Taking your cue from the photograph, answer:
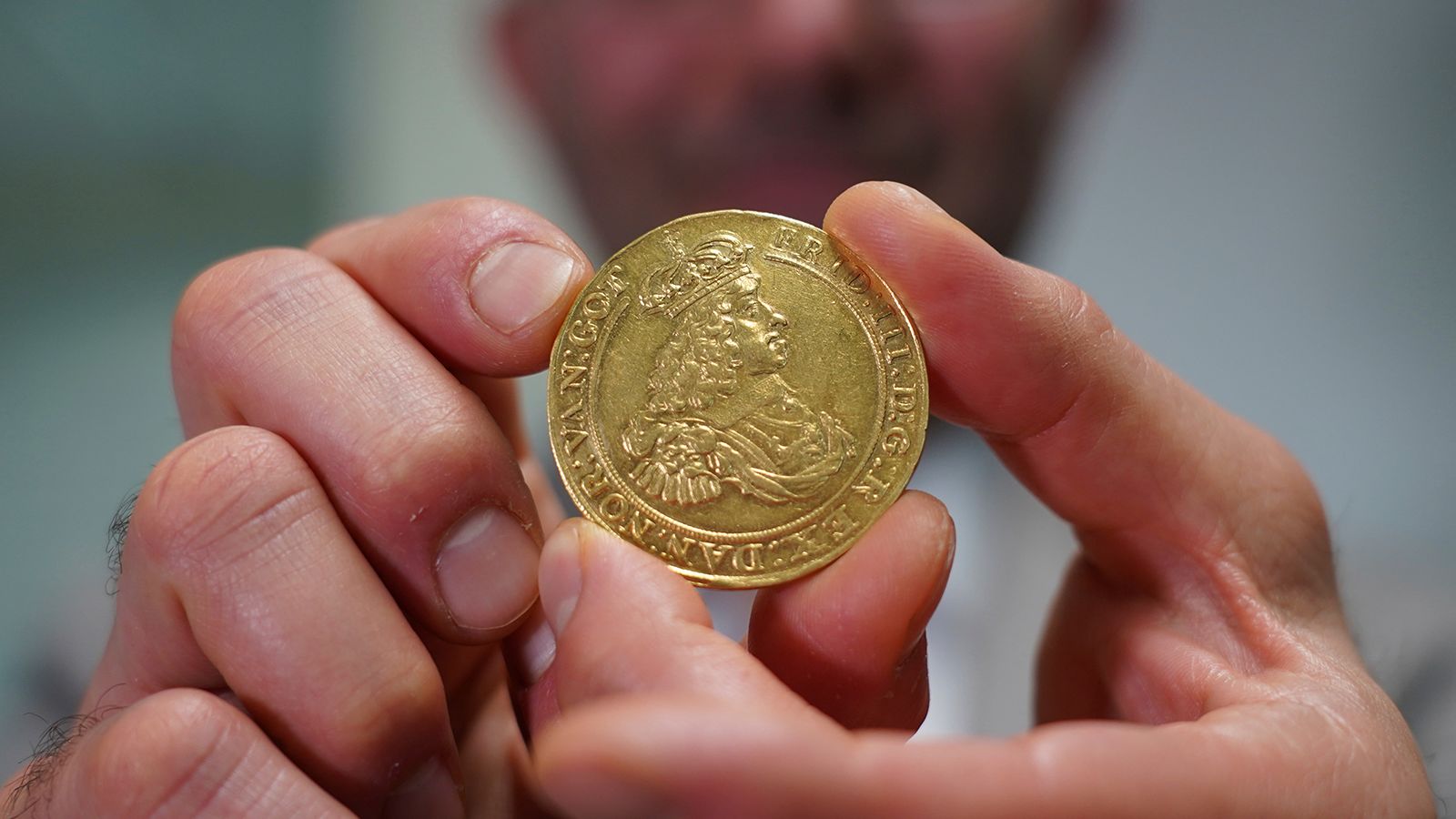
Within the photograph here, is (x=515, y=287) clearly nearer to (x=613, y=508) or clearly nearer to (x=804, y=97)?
(x=613, y=508)

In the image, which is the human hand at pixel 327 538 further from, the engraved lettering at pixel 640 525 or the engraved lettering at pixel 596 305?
the engraved lettering at pixel 640 525

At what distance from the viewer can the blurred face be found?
2.85 meters

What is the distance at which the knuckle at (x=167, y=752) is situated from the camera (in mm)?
1003

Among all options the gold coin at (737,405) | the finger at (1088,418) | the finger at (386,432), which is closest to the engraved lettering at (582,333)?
the gold coin at (737,405)

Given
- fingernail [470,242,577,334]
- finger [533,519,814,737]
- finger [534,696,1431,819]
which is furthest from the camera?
fingernail [470,242,577,334]

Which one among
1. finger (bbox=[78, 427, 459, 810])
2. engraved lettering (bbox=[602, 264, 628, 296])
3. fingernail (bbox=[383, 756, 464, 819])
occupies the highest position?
engraved lettering (bbox=[602, 264, 628, 296])

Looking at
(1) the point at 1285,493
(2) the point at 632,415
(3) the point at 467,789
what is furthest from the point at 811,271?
(3) the point at 467,789

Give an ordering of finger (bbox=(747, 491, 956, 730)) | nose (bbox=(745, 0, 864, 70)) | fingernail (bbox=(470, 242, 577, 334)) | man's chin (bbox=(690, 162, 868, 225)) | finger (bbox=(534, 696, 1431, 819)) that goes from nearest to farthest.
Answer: finger (bbox=(534, 696, 1431, 819)) < finger (bbox=(747, 491, 956, 730)) < fingernail (bbox=(470, 242, 577, 334)) < nose (bbox=(745, 0, 864, 70)) < man's chin (bbox=(690, 162, 868, 225))

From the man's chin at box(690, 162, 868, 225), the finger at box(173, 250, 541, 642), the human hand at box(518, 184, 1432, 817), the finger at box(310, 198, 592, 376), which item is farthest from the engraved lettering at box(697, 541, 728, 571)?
the man's chin at box(690, 162, 868, 225)

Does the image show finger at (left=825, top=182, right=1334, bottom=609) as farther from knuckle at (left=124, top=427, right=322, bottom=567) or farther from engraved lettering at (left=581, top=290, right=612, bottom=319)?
knuckle at (left=124, top=427, right=322, bottom=567)

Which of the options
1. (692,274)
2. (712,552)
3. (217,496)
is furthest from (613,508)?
(217,496)

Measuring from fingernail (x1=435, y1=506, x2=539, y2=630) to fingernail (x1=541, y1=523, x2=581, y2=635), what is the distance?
0.12m

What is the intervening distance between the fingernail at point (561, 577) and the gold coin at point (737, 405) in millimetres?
138

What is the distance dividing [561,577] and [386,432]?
11.9 inches
